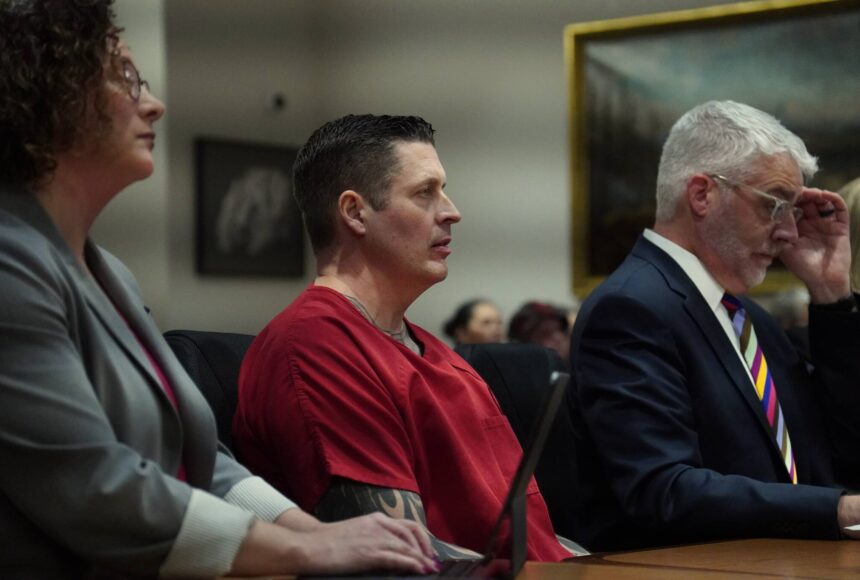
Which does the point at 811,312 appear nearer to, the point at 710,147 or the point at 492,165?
the point at 710,147

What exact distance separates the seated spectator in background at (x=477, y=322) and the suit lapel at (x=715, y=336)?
442 cm

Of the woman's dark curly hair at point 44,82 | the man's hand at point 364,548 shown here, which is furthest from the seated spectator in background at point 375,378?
the woman's dark curly hair at point 44,82

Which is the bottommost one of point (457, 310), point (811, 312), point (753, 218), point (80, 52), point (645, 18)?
point (457, 310)

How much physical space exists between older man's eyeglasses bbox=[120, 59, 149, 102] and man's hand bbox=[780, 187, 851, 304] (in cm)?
188

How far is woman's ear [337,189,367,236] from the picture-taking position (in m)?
2.44

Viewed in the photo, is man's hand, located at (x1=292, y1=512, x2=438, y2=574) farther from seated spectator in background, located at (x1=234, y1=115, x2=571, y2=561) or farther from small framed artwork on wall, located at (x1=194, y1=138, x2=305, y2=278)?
small framed artwork on wall, located at (x1=194, y1=138, x2=305, y2=278)

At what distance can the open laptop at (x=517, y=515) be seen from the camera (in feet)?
5.19

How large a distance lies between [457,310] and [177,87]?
223cm

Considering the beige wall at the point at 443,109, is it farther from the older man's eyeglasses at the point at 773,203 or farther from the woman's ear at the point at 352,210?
the woman's ear at the point at 352,210

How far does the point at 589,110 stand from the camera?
7.55m

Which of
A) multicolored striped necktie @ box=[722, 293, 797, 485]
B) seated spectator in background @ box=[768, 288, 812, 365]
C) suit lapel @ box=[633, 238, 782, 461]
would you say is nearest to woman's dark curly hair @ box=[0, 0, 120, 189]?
suit lapel @ box=[633, 238, 782, 461]

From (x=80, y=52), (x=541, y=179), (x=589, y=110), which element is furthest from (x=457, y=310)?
(x=80, y=52)

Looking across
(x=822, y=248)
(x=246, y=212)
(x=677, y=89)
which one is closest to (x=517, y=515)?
(x=822, y=248)

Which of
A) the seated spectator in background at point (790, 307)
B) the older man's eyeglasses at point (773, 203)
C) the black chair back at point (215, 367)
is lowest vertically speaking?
the seated spectator in background at point (790, 307)
